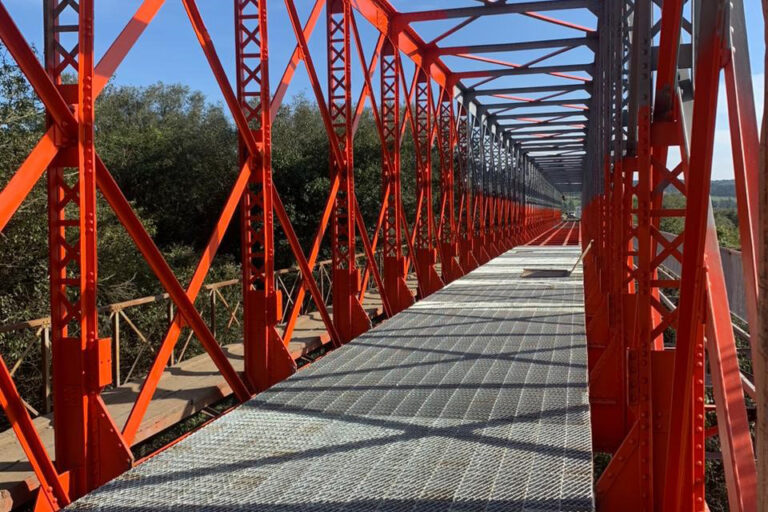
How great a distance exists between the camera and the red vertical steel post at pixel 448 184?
18734mm

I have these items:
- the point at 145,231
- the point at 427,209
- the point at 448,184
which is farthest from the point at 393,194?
the point at 145,231

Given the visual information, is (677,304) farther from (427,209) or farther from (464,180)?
(464,180)

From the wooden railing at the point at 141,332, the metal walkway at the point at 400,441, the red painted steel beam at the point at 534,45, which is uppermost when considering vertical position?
the red painted steel beam at the point at 534,45

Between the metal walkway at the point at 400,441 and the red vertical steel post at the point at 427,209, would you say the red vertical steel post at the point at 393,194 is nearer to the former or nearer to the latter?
the red vertical steel post at the point at 427,209

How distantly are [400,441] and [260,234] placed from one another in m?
3.96

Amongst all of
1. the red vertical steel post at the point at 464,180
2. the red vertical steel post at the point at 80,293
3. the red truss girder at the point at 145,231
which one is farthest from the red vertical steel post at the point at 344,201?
the red vertical steel post at the point at 464,180

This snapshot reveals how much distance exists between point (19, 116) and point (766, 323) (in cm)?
1362

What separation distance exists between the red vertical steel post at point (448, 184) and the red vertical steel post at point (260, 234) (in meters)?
11.0

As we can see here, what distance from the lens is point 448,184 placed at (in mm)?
19562

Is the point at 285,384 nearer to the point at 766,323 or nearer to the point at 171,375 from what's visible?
the point at 171,375

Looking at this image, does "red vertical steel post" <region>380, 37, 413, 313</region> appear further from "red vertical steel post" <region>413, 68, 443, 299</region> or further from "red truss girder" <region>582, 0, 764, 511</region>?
"red truss girder" <region>582, 0, 764, 511</region>

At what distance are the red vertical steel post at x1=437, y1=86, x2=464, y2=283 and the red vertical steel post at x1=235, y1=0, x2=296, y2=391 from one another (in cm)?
1104

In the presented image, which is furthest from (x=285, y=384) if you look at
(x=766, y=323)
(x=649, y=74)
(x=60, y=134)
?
(x=766, y=323)

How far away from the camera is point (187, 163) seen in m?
29.2
